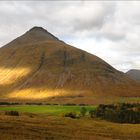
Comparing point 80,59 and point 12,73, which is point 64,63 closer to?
point 80,59

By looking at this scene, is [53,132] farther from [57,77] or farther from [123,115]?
[57,77]

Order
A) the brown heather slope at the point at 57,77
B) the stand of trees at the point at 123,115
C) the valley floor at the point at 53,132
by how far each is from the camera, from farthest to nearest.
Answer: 1. the brown heather slope at the point at 57,77
2. the stand of trees at the point at 123,115
3. the valley floor at the point at 53,132

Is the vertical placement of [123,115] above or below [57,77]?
below

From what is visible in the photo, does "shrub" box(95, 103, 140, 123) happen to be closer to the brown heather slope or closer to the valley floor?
the valley floor

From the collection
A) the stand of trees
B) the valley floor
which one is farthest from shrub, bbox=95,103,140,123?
the valley floor

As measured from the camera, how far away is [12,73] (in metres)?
161

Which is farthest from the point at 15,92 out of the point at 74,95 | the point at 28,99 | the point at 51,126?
the point at 51,126

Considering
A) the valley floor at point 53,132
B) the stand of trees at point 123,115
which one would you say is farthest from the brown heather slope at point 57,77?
the valley floor at point 53,132

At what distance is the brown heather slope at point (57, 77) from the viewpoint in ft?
438

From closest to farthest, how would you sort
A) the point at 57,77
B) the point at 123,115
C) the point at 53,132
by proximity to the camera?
the point at 53,132
the point at 123,115
the point at 57,77

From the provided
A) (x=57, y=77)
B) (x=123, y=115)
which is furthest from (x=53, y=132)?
(x=57, y=77)

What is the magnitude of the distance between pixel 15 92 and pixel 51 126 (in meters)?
109

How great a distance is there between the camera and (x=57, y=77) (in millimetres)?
149000

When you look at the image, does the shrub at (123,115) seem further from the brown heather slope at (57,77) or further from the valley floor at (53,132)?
the brown heather slope at (57,77)
